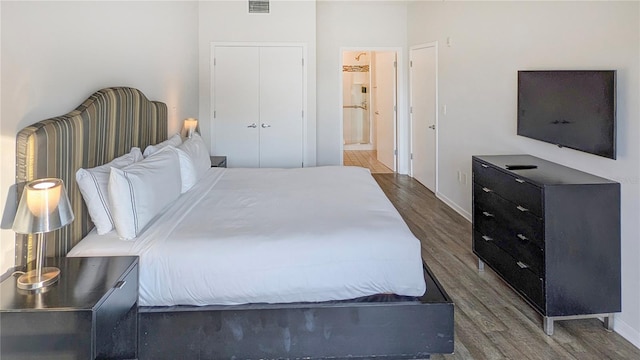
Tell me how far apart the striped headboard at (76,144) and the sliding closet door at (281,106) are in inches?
113

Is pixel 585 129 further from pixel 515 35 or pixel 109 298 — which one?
pixel 109 298

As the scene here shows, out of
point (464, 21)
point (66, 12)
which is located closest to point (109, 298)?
point (66, 12)

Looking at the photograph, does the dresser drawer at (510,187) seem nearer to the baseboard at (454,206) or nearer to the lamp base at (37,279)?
the baseboard at (454,206)

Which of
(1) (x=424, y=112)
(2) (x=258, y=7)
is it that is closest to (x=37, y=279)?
(2) (x=258, y=7)

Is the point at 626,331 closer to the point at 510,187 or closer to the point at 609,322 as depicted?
the point at 609,322

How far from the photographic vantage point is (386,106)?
8039mm

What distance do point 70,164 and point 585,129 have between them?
292 cm

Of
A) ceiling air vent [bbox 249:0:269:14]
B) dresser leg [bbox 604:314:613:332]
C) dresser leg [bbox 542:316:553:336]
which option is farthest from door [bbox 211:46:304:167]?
dresser leg [bbox 604:314:613:332]

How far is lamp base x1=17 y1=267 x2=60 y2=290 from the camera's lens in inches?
72.1

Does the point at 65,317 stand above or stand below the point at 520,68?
below

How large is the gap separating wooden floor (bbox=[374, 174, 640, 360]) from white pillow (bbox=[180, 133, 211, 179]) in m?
2.07

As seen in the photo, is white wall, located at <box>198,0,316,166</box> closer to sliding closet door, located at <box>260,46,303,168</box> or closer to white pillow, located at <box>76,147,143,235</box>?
sliding closet door, located at <box>260,46,303,168</box>

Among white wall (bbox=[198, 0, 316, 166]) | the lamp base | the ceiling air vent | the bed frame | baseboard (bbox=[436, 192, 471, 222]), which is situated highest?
the ceiling air vent

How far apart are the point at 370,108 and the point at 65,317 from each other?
9608mm
